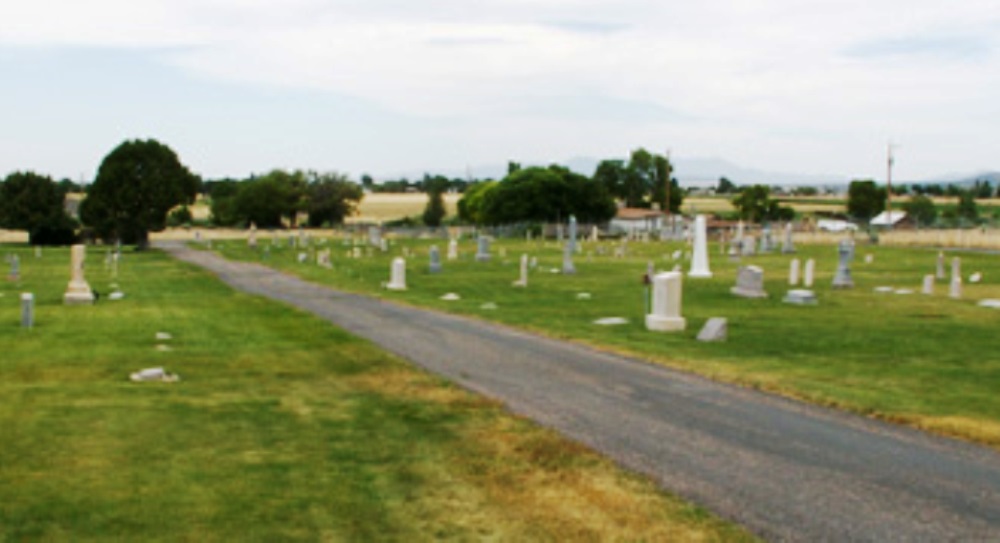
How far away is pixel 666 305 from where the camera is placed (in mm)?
22547

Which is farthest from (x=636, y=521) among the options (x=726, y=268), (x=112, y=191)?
(x=112, y=191)

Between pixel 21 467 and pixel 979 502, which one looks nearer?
pixel 979 502

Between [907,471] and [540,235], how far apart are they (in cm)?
9501

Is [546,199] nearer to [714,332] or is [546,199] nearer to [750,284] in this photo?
[750,284]

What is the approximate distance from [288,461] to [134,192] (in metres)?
Result: 69.2

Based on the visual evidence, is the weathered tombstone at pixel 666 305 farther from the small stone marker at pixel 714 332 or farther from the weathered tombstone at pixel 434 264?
the weathered tombstone at pixel 434 264

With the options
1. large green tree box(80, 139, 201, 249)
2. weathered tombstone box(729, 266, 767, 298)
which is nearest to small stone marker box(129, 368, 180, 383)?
weathered tombstone box(729, 266, 767, 298)

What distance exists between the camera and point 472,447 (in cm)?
1078

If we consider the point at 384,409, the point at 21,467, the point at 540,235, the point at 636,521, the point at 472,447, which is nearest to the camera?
the point at 636,521

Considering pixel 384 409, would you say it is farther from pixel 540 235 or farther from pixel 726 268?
pixel 540 235

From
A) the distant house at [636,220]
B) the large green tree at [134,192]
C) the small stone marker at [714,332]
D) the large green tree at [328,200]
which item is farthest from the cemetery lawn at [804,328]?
the large green tree at [328,200]

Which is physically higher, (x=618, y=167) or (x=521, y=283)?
(x=618, y=167)

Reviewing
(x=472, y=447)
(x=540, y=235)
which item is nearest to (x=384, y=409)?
(x=472, y=447)

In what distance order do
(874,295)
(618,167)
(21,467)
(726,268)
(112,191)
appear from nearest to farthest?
(21,467) < (874,295) < (726,268) < (112,191) < (618,167)
